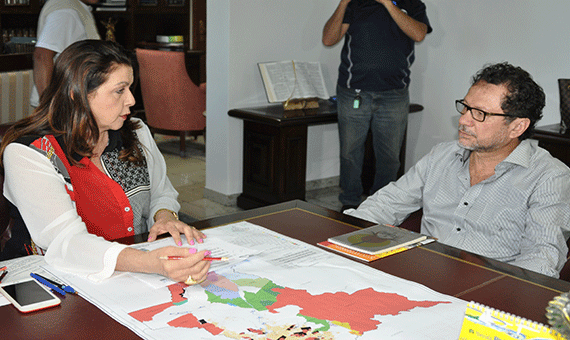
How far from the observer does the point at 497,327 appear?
1079 mm

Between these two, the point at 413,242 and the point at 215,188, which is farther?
the point at 215,188

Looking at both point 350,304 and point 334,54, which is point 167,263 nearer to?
point 350,304

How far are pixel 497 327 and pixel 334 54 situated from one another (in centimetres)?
410

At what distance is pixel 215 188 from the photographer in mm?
4652

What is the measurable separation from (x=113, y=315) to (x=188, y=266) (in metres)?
0.20

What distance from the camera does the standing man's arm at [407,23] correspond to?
12.8ft

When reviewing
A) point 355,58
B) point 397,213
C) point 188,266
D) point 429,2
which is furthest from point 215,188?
point 188,266

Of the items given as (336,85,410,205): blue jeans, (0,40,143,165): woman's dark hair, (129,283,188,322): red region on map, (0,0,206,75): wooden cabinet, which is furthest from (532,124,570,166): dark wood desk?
(0,0,206,75): wooden cabinet

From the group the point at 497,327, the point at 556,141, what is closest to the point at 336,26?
the point at 556,141

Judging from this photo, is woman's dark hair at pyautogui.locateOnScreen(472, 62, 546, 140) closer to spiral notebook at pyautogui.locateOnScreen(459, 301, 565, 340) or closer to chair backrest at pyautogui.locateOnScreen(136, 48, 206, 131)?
spiral notebook at pyautogui.locateOnScreen(459, 301, 565, 340)

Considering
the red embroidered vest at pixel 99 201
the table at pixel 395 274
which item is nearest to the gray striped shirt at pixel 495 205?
the table at pixel 395 274

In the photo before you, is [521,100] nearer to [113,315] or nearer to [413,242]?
[413,242]

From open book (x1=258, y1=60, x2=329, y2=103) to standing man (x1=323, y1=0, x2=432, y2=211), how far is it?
400 mm

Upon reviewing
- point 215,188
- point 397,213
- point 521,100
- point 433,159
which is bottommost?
point 215,188
